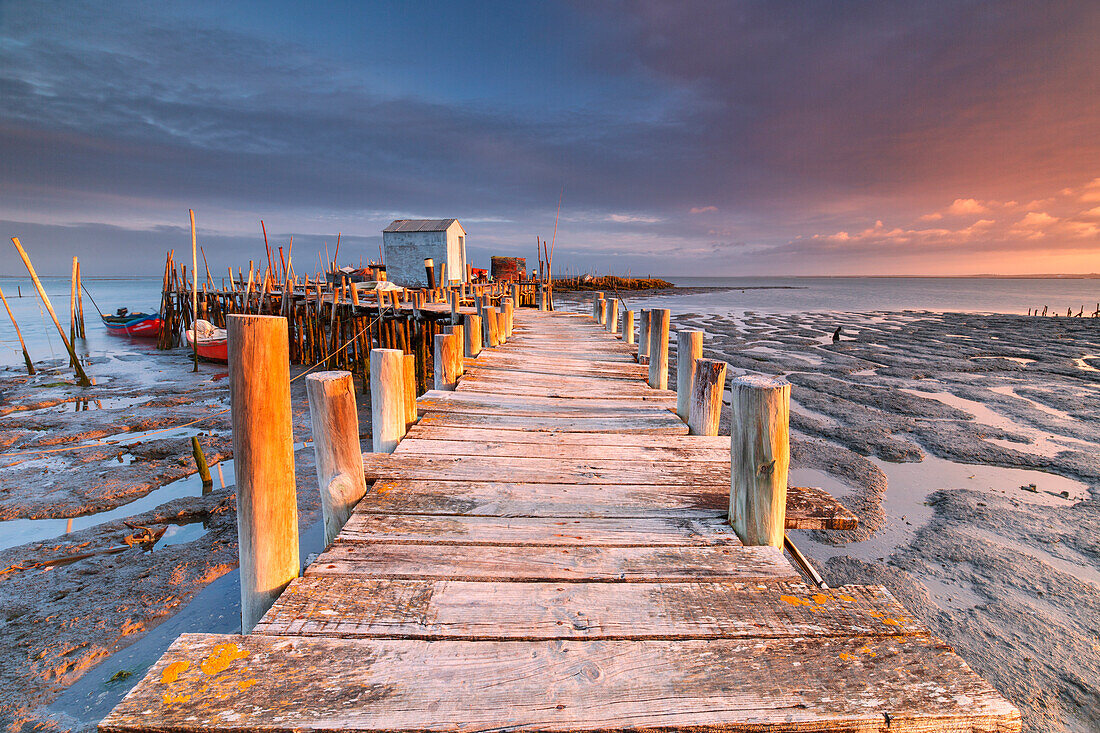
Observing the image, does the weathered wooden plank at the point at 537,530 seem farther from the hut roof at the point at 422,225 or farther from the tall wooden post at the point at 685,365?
the hut roof at the point at 422,225

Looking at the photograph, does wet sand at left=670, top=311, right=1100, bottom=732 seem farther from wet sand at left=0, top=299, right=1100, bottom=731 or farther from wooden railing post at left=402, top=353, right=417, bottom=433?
wooden railing post at left=402, top=353, right=417, bottom=433

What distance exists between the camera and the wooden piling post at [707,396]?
13.3ft

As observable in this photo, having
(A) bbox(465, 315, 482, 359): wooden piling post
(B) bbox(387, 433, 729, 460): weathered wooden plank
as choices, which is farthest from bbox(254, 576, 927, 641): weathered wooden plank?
(A) bbox(465, 315, 482, 359): wooden piling post

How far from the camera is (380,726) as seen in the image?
1.47 m

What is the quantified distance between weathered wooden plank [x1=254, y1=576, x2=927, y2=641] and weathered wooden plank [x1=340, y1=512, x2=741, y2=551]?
1.21ft

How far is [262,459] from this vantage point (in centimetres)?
208

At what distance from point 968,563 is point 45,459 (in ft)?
41.9

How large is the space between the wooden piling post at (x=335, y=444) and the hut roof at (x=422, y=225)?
2813cm

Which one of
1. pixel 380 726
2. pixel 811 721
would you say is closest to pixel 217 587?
pixel 380 726

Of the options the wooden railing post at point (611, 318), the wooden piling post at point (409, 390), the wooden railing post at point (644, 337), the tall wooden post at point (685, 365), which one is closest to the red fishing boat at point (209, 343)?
the wooden railing post at point (611, 318)

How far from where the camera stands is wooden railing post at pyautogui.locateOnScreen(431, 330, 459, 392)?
5.80 metres

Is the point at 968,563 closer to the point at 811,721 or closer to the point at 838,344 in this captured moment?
the point at 811,721

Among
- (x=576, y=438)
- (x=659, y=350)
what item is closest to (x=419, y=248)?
(x=659, y=350)

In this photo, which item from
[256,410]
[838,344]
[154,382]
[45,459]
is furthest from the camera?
[838,344]
